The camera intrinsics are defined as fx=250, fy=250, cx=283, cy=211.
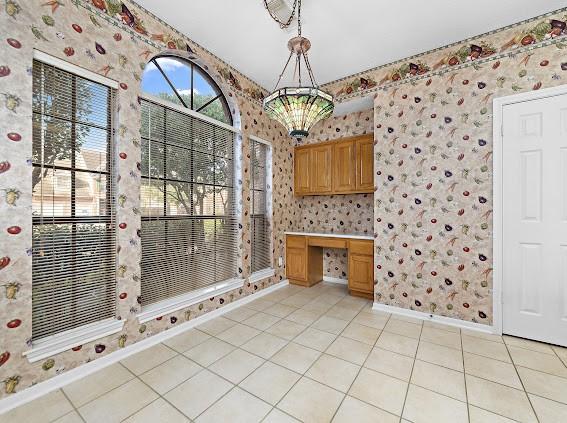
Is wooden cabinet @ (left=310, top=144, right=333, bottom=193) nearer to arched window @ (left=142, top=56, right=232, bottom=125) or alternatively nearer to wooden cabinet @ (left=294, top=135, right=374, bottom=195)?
wooden cabinet @ (left=294, top=135, right=374, bottom=195)

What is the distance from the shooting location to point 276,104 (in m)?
1.71

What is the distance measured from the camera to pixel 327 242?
3.81 metres

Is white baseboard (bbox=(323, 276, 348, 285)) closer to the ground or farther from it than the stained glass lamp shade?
closer to the ground

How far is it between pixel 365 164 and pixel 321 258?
1756 mm

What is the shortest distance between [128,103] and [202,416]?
2441 mm

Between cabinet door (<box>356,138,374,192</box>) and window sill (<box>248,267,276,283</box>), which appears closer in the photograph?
window sill (<box>248,267,276,283</box>)

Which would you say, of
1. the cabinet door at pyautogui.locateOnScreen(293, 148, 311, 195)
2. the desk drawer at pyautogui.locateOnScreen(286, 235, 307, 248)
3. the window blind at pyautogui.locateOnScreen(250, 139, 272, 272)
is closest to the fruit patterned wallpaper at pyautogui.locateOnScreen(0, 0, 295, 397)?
the window blind at pyautogui.locateOnScreen(250, 139, 272, 272)

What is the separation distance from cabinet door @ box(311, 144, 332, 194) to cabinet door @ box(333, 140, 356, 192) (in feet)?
0.35

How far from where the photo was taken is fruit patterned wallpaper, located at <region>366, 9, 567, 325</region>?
246cm

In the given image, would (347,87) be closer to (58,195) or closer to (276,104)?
(276,104)

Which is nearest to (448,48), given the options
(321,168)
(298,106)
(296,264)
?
(321,168)

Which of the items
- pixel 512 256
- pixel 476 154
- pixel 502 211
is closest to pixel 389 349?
pixel 512 256

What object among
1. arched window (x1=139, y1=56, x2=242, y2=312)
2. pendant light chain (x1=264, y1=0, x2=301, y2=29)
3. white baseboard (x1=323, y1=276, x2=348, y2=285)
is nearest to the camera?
pendant light chain (x1=264, y1=0, x2=301, y2=29)

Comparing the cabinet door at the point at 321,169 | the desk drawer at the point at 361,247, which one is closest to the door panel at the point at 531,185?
the desk drawer at the point at 361,247
